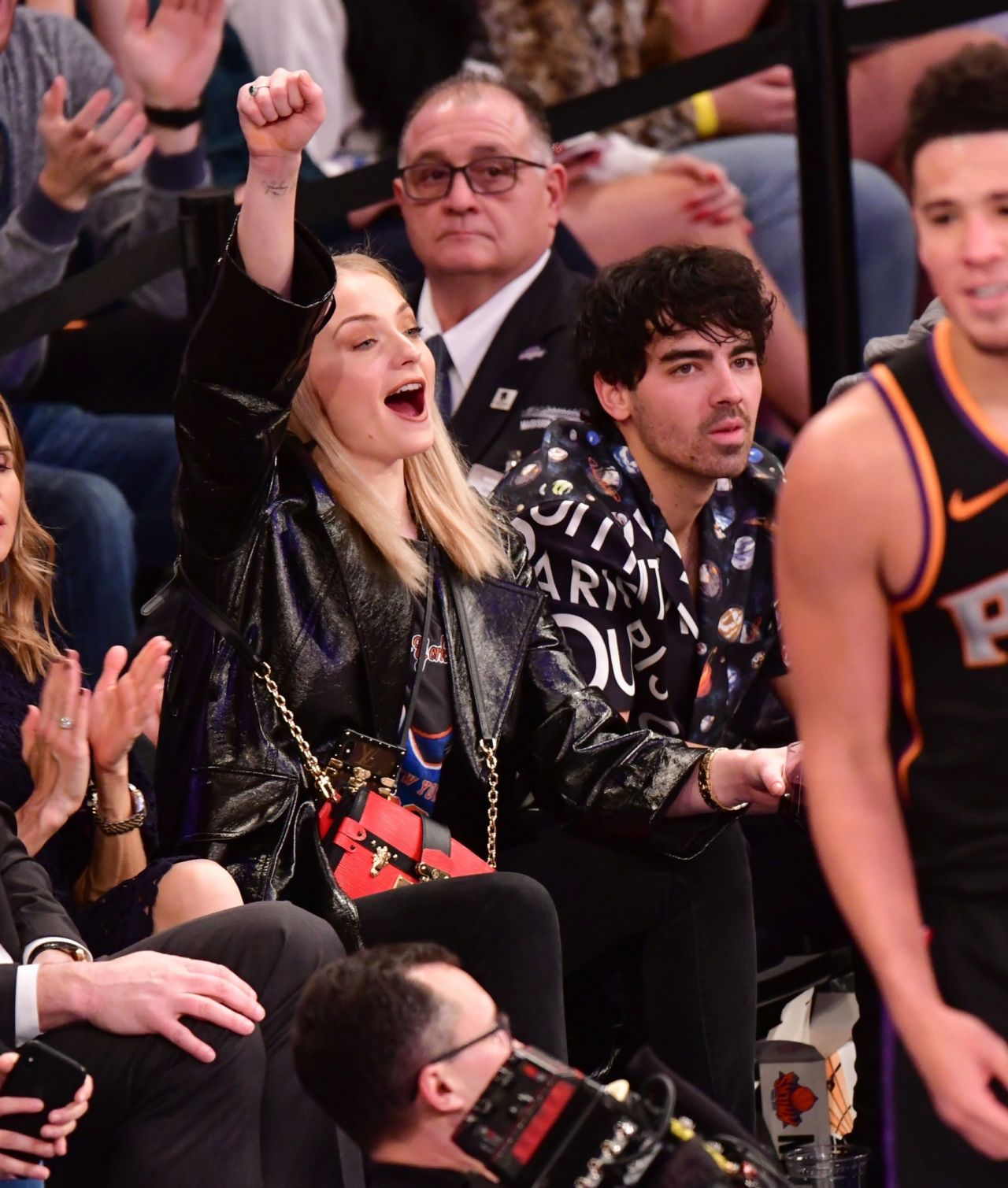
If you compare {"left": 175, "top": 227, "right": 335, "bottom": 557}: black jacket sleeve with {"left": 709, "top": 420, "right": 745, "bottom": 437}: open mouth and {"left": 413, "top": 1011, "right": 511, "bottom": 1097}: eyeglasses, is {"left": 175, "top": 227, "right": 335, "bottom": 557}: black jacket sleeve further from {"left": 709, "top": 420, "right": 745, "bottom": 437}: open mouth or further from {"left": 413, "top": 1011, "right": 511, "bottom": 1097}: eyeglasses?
{"left": 413, "top": 1011, "right": 511, "bottom": 1097}: eyeglasses

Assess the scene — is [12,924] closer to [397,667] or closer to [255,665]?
[255,665]

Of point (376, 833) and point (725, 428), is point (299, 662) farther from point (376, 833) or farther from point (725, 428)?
point (725, 428)

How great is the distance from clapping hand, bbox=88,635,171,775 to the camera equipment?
0.86m

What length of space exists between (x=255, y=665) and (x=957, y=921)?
121 centimetres

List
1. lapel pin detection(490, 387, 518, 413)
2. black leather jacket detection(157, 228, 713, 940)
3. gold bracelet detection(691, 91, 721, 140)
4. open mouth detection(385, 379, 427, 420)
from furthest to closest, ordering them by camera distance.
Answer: gold bracelet detection(691, 91, 721, 140) → lapel pin detection(490, 387, 518, 413) → open mouth detection(385, 379, 427, 420) → black leather jacket detection(157, 228, 713, 940)

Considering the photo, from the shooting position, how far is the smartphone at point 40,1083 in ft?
5.83

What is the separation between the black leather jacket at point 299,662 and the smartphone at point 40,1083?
47 cm

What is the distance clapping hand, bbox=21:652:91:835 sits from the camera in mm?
2283

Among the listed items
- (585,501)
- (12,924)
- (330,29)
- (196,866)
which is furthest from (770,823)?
(330,29)

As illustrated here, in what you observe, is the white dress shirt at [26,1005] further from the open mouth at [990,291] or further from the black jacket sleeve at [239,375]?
the open mouth at [990,291]

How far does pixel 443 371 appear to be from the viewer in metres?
3.50

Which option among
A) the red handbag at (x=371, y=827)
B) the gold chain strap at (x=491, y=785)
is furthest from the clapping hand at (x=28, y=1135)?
the gold chain strap at (x=491, y=785)

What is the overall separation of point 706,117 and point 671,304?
60.3 inches

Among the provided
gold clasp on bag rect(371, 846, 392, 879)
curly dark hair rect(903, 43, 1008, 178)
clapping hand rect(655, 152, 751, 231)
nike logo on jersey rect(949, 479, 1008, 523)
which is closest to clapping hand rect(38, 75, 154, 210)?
clapping hand rect(655, 152, 751, 231)
